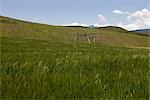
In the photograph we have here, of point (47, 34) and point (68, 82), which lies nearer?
point (68, 82)

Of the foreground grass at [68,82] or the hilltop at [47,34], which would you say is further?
the hilltop at [47,34]

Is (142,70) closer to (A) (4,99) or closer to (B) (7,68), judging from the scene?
(B) (7,68)

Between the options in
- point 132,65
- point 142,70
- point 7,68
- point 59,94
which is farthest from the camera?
point 132,65

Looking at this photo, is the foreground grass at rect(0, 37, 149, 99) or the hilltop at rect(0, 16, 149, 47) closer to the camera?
the foreground grass at rect(0, 37, 149, 99)

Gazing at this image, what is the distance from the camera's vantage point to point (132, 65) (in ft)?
24.0

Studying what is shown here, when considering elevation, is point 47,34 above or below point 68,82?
below

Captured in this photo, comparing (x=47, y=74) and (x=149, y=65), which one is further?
(x=149, y=65)

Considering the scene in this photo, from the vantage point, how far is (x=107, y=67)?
7.09 metres

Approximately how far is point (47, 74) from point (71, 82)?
61 cm

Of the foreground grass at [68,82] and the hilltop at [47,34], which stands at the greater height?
the foreground grass at [68,82]

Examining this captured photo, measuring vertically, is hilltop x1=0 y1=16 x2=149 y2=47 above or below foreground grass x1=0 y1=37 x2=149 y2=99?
below

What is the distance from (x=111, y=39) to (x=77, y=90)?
382 feet

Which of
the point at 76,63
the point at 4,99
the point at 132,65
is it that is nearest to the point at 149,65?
the point at 132,65

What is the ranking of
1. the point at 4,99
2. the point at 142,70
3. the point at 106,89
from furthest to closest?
the point at 142,70 → the point at 106,89 → the point at 4,99
